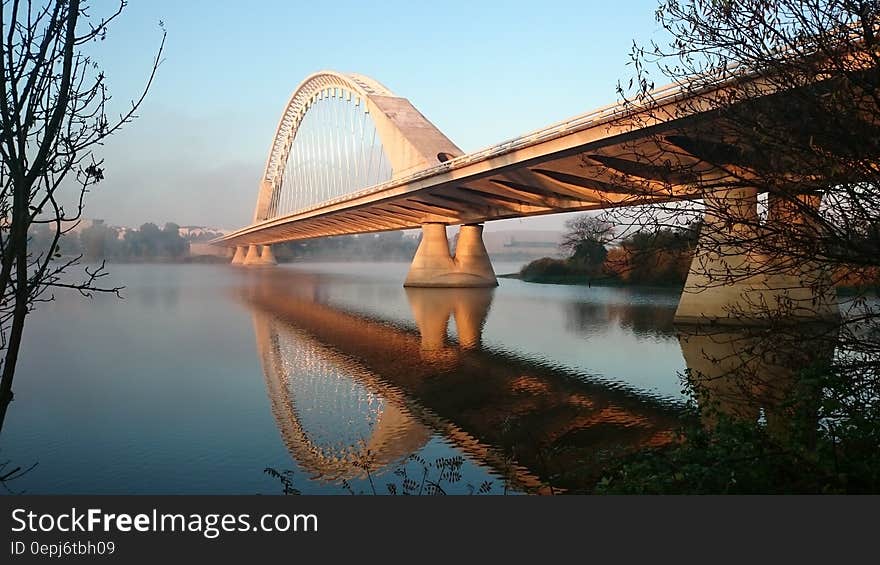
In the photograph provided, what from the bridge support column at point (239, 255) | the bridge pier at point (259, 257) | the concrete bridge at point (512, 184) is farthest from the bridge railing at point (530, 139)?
the bridge support column at point (239, 255)

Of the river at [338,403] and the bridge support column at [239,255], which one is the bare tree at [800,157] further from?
the bridge support column at [239,255]

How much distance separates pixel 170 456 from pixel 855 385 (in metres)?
9.58

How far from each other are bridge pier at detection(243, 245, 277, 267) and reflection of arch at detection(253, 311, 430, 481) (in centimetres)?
12312

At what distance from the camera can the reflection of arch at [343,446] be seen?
10586mm

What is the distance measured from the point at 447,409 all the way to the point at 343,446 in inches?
121

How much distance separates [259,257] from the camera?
14188cm

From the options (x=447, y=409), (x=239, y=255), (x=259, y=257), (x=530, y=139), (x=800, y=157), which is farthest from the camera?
(x=239, y=255)

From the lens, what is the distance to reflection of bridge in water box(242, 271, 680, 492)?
10.8m

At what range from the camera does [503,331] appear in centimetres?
2811

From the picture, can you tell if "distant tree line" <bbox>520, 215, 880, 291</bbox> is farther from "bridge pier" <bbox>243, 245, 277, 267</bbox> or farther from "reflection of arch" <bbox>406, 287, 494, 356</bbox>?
"bridge pier" <bbox>243, 245, 277, 267</bbox>

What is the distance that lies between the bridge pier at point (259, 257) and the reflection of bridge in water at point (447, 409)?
118 metres

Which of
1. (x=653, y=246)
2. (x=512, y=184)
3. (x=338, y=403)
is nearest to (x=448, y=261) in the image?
(x=512, y=184)

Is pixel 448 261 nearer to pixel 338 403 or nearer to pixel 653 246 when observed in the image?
pixel 338 403

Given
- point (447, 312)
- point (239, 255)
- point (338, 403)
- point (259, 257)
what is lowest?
point (338, 403)
